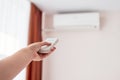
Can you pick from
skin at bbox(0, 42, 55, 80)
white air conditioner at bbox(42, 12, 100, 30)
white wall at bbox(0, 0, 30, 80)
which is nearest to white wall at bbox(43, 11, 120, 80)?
white air conditioner at bbox(42, 12, 100, 30)

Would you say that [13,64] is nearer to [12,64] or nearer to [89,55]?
[12,64]

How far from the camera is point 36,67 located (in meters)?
2.27

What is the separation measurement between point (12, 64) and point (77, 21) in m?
1.71

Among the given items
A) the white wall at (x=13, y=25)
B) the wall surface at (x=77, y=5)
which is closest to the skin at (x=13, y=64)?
the white wall at (x=13, y=25)

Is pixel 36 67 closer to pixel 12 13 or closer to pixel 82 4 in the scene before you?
pixel 12 13

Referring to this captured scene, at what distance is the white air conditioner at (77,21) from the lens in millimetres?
2326

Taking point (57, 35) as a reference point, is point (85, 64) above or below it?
below

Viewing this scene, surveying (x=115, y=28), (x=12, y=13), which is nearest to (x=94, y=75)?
(x=115, y=28)

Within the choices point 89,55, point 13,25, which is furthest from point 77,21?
point 13,25

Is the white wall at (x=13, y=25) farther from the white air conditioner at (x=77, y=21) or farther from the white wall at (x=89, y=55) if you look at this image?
the white wall at (x=89, y=55)

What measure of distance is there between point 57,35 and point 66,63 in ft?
1.24

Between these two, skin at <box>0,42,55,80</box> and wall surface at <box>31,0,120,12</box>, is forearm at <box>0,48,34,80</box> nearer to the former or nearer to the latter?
skin at <box>0,42,55,80</box>

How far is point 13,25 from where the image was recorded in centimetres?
193

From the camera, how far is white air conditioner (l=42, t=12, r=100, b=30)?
2.33 m
